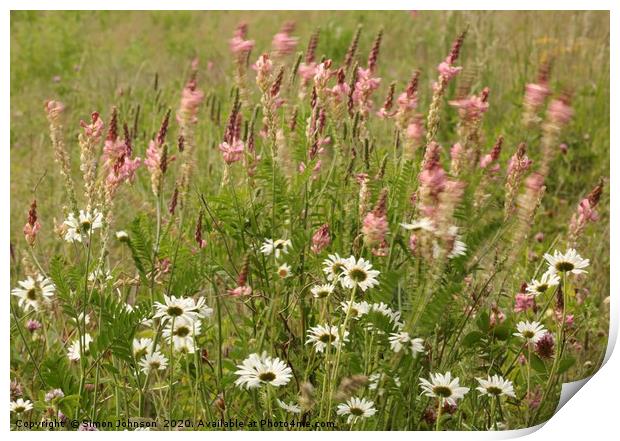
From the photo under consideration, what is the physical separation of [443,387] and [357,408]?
0.43 ft

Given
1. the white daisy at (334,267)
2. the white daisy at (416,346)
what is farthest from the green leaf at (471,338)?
the white daisy at (334,267)

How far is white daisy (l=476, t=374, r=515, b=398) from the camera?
1352 millimetres

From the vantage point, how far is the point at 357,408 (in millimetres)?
1284

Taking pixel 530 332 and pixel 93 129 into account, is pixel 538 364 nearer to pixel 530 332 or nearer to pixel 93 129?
pixel 530 332

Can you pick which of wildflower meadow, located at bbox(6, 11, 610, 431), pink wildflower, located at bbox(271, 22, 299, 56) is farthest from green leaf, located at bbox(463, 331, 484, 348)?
pink wildflower, located at bbox(271, 22, 299, 56)

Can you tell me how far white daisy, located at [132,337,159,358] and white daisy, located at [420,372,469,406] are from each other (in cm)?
43

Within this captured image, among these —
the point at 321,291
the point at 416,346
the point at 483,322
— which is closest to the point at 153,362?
the point at 321,291

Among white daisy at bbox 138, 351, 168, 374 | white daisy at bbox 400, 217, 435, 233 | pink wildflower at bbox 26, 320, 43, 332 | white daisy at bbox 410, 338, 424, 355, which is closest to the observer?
white daisy at bbox 400, 217, 435, 233

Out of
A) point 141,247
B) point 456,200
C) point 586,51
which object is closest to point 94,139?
point 141,247

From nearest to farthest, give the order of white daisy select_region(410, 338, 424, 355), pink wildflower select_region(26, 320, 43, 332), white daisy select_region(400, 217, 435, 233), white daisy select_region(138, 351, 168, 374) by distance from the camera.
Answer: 1. white daisy select_region(400, 217, 435, 233)
2. white daisy select_region(410, 338, 424, 355)
3. white daisy select_region(138, 351, 168, 374)
4. pink wildflower select_region(26, 320, 43, 332)

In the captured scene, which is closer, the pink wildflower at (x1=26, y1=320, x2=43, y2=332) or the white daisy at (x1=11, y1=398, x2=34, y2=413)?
the white daisy at (x1=11, y1=398, x2=34, y2=413)

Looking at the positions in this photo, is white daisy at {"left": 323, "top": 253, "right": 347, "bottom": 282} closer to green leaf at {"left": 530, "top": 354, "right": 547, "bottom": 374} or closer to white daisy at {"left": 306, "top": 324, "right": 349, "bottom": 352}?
white daisy at {"left": 306, "top": 324, "right": 349, "bottom": 352}

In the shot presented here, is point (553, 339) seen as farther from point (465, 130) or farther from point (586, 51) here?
point (586, 51)
